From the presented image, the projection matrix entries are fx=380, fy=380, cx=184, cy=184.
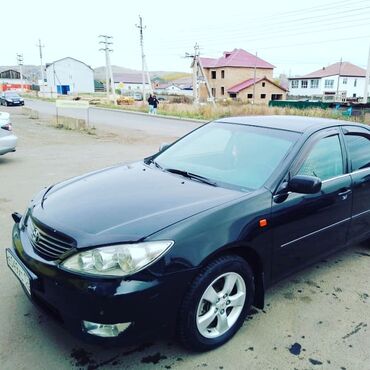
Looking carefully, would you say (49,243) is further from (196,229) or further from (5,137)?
(5,137)

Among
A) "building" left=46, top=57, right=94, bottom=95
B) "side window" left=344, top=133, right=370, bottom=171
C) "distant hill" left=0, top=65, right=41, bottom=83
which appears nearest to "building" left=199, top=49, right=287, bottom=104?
"building" left=46, top=57, right=94, bottom=95

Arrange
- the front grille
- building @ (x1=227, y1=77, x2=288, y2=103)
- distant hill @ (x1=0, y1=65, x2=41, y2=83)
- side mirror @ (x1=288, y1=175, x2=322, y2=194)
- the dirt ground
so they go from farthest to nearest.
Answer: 1. distant hill @ (x1=0, y1=65, x2=41, y2=83)
2. building @ (x1=227, y1=77, x2=288, y2=103)
3. side mirror @ (x1=288, y1=175, x2=322, y2=194)
4. the dirt ground
5. the front grille

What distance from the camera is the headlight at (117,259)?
7.29 feet

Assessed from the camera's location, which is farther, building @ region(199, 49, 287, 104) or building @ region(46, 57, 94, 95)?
building @ region(46, 57, 94, 95)

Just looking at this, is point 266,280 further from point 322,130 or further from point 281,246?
point 322,130

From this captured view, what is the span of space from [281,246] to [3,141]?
7.38 meters

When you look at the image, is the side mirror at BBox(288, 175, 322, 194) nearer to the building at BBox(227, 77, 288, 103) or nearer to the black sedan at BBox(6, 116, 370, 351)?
the black sedan at BBox(6, 116, 370, 351)

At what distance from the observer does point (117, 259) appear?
2244 millimetres

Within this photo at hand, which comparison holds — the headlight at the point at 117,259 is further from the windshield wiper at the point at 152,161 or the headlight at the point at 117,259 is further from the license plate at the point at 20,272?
the windshield wiper at the point at 152,161

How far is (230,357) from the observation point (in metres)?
2.60

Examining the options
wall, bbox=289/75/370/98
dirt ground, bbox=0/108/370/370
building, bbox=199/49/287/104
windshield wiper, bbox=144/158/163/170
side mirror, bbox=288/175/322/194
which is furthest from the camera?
wall, bbox=289/75/370/98

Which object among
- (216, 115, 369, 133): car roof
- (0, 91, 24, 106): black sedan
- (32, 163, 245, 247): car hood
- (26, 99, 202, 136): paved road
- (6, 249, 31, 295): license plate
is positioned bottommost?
(26, 99, 202, 136): paved road

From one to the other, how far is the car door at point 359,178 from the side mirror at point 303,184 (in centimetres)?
96

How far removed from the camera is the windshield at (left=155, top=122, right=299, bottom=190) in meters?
3.15
